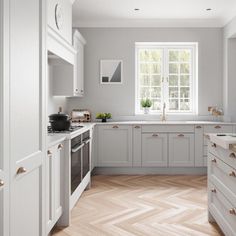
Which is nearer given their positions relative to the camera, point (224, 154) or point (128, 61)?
point (224, 154)

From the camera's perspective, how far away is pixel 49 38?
9.68 ft

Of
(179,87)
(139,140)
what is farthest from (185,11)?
(139,140)

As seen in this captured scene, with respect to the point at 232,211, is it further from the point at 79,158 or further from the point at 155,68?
the point at 155,68

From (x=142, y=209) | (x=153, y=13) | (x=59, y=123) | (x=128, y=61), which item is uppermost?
(x=153, y=13)

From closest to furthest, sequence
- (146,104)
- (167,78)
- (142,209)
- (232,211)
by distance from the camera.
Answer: (232,211) < (142,209) < (146,104) < (167,78)

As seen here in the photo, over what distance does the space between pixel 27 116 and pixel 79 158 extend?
191 cm

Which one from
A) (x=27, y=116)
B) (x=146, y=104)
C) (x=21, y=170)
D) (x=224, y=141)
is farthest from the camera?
(x=146, y=104)

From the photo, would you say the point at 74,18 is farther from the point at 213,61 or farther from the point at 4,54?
the point at 4,54

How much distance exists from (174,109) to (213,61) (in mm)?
1064

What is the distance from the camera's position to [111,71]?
573cm

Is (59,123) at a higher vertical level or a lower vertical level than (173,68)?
lower

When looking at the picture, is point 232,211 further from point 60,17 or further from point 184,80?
point 184,80

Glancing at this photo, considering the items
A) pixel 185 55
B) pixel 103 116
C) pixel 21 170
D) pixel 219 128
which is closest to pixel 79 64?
pixel 103 116

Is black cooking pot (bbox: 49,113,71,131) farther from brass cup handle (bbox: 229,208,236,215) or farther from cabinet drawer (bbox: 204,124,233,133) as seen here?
cabinet drawer (bbox: 204,124,233,133)
